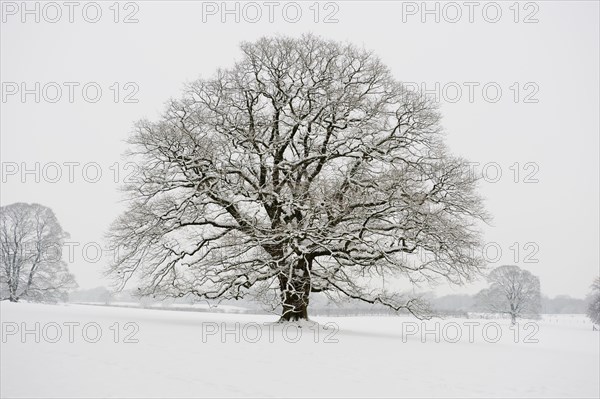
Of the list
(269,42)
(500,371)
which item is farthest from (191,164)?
(500,371)

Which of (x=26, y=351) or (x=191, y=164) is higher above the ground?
(x=191, y=164)

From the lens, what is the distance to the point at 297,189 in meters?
16.4

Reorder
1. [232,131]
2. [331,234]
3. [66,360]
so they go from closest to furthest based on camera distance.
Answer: [66,360]
[331,234]
[232,131]

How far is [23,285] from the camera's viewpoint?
3781 cm

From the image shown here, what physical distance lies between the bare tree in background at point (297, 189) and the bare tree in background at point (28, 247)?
80.7 ft

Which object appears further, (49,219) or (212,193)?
(49,219)

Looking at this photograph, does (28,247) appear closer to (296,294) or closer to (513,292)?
(296,294)

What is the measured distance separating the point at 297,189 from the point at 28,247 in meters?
30.7

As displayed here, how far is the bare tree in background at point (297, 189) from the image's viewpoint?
1614 cm

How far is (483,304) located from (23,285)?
53.1 metres

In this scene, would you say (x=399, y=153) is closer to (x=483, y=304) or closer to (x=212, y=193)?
(x=212, y=193)

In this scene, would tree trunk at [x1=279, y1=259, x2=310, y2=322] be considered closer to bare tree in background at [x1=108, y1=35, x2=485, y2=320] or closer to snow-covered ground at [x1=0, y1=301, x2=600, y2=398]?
bare tree in background at [x1=108, y1=35, x2=485, y2=320]

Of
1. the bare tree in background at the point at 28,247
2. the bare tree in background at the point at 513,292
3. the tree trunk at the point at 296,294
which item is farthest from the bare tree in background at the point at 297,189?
→ the bare tree in background at the point at 513,292

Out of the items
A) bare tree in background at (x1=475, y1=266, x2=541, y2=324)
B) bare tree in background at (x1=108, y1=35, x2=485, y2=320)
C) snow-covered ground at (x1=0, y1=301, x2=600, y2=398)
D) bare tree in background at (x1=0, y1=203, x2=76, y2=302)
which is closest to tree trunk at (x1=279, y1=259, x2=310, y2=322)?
bare tree in background at (x1=108, y1=35, x2=485, y2=320)
